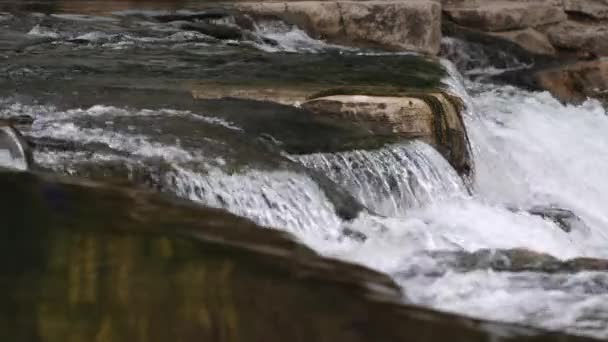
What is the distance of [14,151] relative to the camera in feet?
14.1

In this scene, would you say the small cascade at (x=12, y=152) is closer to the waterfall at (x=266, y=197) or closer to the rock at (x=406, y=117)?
the waterfall at (x=266, y=197)

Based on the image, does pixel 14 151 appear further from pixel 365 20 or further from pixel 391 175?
pixel 365 20

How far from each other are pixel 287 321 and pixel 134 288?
506 mm

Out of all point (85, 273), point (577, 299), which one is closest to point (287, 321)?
point (85, 273)

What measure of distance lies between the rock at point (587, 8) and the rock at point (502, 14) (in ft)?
1.44

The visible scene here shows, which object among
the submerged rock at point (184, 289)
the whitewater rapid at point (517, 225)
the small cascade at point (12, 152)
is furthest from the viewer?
the small cascade at point (12, 152)

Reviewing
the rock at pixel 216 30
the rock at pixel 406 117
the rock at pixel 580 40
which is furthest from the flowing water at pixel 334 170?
the rock at pixel 580 40

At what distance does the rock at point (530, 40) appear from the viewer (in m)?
12.2

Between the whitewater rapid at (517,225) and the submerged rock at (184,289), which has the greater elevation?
the submerged rock at (184,289)

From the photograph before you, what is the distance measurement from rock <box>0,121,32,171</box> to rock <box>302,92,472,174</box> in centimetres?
202

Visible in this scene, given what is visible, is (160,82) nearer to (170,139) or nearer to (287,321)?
(170,139)

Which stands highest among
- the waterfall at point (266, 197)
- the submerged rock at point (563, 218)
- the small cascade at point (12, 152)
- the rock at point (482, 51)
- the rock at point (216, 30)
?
the small cascade at point (12, 152)

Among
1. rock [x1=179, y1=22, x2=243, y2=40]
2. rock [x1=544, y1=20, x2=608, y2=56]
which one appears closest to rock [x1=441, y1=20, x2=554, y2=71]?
rock [x1=544, y1=20, x2=608, y2=56]

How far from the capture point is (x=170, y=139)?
4848 mm
